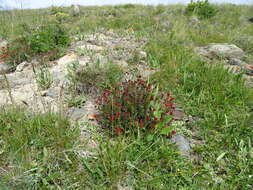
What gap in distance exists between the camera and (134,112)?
1793 mm

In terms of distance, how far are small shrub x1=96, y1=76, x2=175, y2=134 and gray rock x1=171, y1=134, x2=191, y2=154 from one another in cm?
15

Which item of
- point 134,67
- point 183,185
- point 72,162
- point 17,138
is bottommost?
point 183,185

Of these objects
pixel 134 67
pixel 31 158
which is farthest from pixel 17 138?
pixel 134 67

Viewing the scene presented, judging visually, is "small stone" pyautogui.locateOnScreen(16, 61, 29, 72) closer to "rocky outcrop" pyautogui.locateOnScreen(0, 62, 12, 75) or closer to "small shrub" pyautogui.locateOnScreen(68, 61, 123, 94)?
"rocky outcrop" pyautogui.locateOnScreen(0, 62, 12, 75)

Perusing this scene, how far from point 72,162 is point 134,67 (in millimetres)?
2073

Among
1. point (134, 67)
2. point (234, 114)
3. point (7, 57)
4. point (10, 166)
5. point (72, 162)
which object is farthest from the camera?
point (7, 57)

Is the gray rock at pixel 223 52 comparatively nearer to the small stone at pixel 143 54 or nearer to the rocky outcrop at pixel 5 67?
the small stone at pixel 143 54

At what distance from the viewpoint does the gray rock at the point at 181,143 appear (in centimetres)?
167

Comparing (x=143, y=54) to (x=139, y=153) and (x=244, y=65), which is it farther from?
(x=139, y=153)

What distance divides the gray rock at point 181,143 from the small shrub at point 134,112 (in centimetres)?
15

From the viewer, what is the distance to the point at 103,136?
1771mm

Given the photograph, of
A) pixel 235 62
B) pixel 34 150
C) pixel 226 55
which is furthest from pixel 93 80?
pixel 226 55

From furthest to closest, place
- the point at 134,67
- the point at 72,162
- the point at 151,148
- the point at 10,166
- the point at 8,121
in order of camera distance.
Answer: the point at 134,67 → the point at 8,121 → the point at 151,148 → the point at 72,162 → the point at 10,166

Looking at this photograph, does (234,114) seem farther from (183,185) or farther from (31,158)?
(31,158)
